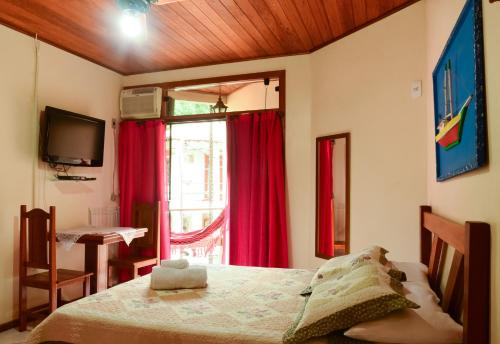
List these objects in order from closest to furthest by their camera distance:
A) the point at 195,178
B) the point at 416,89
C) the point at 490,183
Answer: the point at 490,183
the point at 416,89
the point at 195,178

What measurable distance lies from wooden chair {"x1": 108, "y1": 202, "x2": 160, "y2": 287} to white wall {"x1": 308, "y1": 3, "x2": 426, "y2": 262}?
1960 mm

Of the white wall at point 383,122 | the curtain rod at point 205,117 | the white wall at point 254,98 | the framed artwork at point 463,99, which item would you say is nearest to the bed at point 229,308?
the framed artwork at point 463,99

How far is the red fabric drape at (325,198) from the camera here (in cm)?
326

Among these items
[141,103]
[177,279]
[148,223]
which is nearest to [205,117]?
[141,103]

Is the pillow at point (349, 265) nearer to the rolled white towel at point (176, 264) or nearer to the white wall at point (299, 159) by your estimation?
the rolled white towel at point (176, 264)

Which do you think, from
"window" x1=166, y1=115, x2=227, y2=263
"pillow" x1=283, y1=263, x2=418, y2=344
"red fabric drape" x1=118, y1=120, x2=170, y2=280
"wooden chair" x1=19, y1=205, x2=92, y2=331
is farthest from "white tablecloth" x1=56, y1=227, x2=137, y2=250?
"pillow" x1=283, y1=263, x2=418, y2=344

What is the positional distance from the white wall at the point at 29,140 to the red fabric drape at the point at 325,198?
7.71ft

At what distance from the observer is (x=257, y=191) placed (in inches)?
142

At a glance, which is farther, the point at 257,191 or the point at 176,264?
the point at 257,191

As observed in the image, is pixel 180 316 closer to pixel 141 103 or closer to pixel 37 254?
pixel 37 254

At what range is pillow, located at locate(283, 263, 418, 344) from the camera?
120 centimetres

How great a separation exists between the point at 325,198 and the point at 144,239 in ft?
6.39

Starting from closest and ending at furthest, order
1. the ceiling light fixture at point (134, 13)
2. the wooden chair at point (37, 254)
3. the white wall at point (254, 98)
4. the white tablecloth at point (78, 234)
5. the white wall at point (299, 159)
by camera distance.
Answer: the ceiling light fixture at point (134, 13) → the wooden chair at point (37, 254) → the white tablecloth at point (78, 234) → the white wall at point (299, 159) → the white wall at point (254, 98)

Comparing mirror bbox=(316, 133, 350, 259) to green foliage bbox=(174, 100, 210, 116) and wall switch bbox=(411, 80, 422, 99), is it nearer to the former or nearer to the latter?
wall switch bbox=(411, 80, 422, 99)
